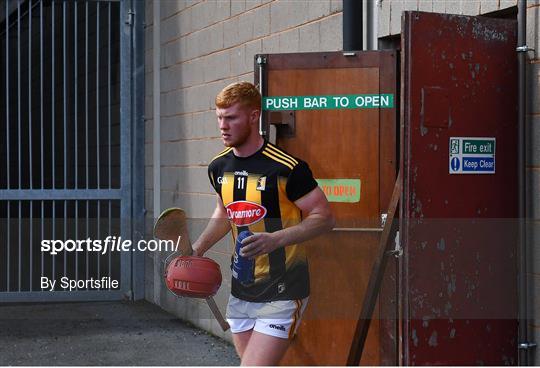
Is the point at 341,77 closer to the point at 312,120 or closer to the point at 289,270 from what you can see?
the point at 312,120

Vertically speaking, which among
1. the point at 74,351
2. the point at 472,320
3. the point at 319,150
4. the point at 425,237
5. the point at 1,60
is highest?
the point at 1,60

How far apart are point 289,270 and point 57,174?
1087cm

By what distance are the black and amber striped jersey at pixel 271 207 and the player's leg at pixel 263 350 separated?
17 cm

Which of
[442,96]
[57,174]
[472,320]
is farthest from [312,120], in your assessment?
[57,174]

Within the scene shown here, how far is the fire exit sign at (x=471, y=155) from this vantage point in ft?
16.1

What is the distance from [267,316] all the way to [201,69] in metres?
4.36

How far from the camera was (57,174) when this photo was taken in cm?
1512

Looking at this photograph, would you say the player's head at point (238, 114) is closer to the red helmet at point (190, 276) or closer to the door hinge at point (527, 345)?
the red helmet at point (190, 276)

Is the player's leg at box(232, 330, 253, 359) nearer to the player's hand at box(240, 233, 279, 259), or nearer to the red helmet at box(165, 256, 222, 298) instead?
the red helmet at box(165, 256, 222, 298)

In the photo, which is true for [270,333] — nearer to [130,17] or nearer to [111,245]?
[130,17]

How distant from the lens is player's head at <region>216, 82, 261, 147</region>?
15.2 feet

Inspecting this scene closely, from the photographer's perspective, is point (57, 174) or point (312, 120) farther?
point (57, 174)

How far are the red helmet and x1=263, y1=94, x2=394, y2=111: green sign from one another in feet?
4.07

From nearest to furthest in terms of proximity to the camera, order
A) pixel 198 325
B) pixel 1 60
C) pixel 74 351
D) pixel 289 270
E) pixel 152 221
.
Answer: pixel 289 270 < pixel 74 351 < pixel 198 325 < pixel 152 221 < pixel 1 60
